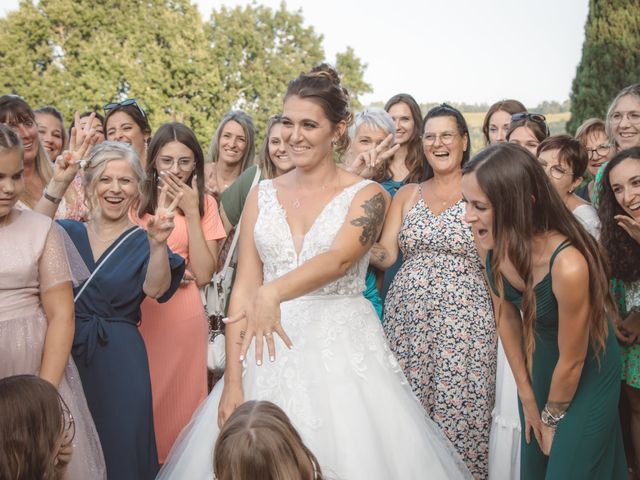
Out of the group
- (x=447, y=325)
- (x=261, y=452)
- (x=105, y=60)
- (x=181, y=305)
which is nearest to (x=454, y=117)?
(x=447, y=325)

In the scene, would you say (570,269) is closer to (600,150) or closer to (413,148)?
(413,148)

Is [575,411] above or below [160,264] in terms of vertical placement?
below

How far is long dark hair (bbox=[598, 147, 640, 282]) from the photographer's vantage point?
13.4ft

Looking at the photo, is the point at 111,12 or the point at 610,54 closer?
the point at 610,54

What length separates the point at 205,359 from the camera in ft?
16.4

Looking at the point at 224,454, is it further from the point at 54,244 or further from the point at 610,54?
the point at 610,54

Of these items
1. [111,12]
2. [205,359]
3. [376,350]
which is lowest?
[205,359]

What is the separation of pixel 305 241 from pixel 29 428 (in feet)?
4.88

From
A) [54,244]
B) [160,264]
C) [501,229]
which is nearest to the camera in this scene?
[501,229]

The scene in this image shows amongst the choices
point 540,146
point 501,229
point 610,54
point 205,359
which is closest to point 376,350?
point 501,229

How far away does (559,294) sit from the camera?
9.39 ft

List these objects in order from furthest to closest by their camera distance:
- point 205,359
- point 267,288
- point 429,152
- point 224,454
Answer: point 205,359 → point 429,152 → point 267,288 → point 224,454

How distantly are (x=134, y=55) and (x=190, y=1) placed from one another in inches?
156

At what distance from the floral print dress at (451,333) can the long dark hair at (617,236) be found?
2.51 ft
